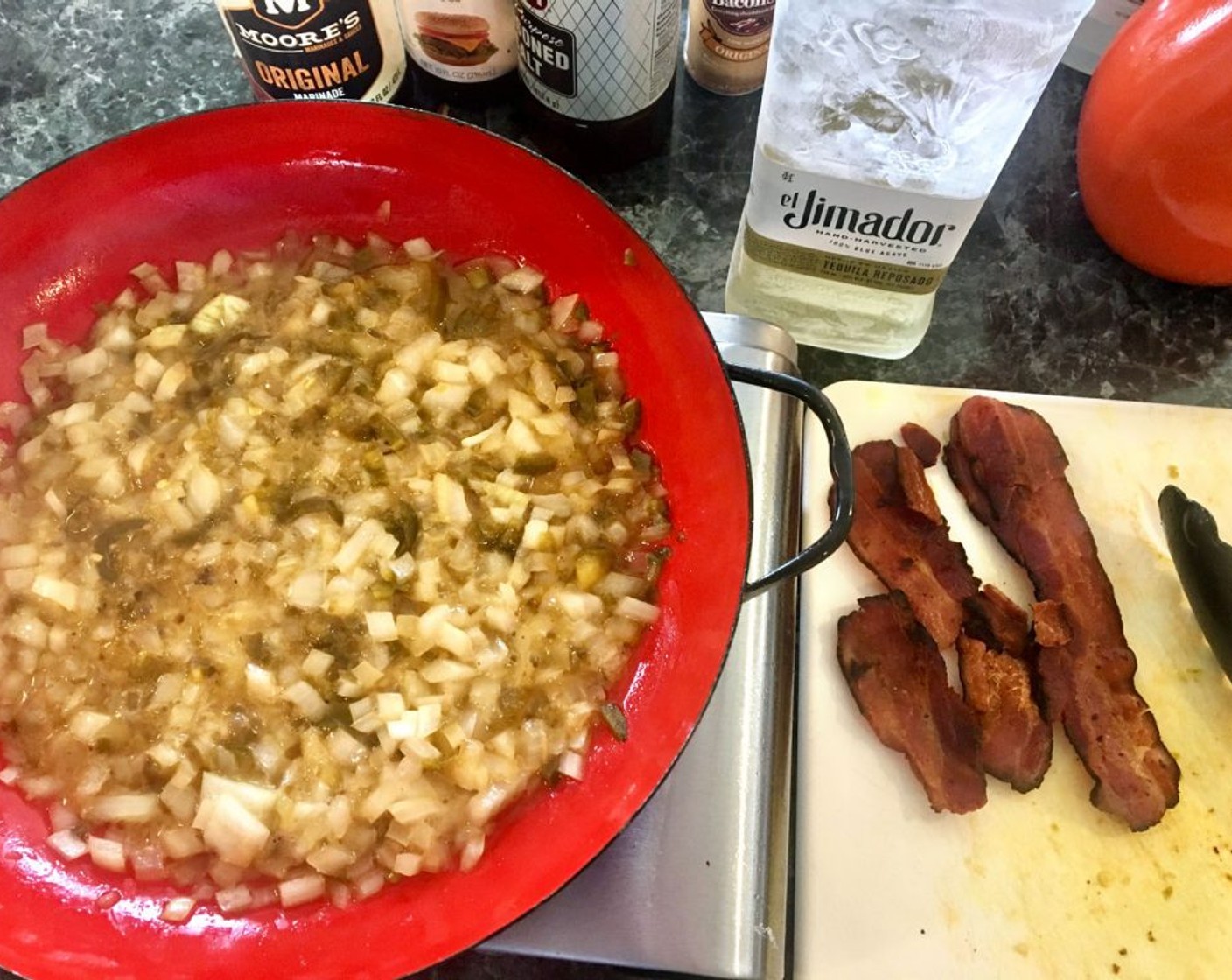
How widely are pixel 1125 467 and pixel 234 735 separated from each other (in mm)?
875

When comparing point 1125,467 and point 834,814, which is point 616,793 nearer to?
point 834,814

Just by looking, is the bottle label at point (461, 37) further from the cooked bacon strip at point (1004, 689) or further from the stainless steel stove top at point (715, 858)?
the cooked bacon strip at point (1004, 689)

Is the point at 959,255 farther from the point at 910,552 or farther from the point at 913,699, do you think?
the point at 913,699

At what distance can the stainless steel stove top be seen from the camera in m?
0.80

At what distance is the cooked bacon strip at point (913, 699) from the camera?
2.79ft

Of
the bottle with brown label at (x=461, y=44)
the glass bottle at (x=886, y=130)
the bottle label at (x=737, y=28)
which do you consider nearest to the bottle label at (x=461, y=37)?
the bottle with brown label at (x=461, y=44)

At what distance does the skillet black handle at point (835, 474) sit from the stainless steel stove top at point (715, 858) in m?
0.12

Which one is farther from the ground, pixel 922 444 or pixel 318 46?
pixel 318 46

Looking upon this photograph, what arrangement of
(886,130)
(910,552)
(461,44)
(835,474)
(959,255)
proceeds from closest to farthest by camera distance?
(835,474) → (886,130) → (910,552) → (461,44) → (959,255)

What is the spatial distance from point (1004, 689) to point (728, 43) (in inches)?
30.0

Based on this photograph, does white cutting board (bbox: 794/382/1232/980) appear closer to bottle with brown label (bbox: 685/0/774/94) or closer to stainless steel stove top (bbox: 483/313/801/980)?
stainless steel stove top (bbox: 483/313/801/980)

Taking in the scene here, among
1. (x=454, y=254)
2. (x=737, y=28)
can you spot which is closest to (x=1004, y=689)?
(x=454, y=254)

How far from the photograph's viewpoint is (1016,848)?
856mm

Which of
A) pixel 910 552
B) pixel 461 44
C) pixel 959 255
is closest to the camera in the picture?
pixel 910 552
